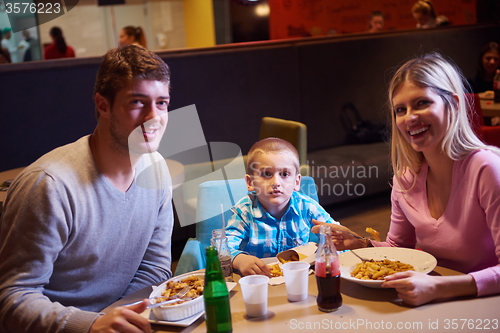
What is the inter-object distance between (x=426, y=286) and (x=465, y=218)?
372 mm

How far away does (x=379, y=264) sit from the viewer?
155cm

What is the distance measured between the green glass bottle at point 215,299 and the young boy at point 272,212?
0.65m

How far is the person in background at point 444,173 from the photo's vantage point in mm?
1585

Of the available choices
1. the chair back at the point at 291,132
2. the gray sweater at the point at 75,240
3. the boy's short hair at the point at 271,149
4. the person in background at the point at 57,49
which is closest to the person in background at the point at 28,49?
the person in background at the point at 57,49

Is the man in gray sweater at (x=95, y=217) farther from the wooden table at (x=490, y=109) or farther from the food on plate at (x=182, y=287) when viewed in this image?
the wooden table at (x=490, y=109)

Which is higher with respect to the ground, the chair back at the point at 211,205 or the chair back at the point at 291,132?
the chair back at the point at 291,132

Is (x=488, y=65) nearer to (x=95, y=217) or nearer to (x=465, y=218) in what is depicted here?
(x=465, y=218)

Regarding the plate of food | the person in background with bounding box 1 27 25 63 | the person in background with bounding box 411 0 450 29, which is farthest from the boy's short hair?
the person in background with bounding box 1 27 25 63

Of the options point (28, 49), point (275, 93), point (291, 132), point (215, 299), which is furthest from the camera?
A: point (28, 49)

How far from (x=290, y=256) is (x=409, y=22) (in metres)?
8.91

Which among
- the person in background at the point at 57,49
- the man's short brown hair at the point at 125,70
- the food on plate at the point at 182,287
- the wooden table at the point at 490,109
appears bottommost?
the food on plate at the point at 182,287

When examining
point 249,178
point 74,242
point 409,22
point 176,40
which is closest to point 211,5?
point 176,40

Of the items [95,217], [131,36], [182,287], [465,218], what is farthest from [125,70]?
[131,36]

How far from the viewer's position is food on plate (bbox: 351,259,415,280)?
4.78ft
